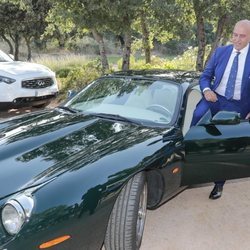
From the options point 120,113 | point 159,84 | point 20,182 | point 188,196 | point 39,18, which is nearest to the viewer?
point 20,182

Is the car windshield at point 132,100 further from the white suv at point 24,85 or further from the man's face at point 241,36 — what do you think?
the white suv at point 24,85

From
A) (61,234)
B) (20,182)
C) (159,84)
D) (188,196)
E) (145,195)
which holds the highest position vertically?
(159,84)

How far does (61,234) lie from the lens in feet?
7.79

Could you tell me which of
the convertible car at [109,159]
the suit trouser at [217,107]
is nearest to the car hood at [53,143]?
the convertible car at [109,159]

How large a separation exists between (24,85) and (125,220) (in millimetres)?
5452

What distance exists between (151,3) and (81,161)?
6.25 m

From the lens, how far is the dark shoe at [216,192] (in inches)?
172

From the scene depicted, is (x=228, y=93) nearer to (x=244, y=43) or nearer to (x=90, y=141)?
(x=244, y=43)

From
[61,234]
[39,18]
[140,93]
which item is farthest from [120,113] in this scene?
[39,18]

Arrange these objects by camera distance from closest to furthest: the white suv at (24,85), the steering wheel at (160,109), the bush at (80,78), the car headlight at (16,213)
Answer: the car headlight at (16,213)
the steering wheel at (160,109)
the white suv at (24,85)
the bush at (80,78)

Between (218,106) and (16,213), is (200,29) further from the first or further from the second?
(16,213)

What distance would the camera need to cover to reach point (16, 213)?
93.7 inches

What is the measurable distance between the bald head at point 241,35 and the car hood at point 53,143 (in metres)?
1.30

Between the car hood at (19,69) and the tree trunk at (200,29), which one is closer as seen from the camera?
the car hood at (19,69)
